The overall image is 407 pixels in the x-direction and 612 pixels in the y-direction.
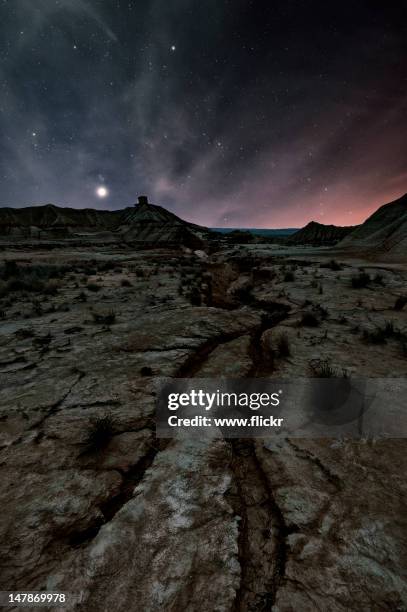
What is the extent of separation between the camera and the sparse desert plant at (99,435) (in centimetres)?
241

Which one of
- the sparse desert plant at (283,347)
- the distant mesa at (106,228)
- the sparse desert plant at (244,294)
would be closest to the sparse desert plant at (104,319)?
the sparse desert plant at (283,347)

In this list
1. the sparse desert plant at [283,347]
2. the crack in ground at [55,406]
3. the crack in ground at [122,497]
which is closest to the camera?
the crack in ground at [122,497]

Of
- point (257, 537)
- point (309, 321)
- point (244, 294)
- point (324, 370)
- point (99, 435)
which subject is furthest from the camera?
point (244, 294)

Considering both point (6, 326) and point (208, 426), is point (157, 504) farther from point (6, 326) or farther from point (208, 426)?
point (6, 326)

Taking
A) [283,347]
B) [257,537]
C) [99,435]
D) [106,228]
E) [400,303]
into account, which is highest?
[106,228]

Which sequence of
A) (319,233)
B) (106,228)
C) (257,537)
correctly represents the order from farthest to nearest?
1. (319,233)
2. (106,228)
3. (257,537)

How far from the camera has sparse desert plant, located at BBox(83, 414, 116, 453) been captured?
7.90 feet

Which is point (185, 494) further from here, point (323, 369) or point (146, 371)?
point (323, 369)

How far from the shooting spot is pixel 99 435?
2.45 metres

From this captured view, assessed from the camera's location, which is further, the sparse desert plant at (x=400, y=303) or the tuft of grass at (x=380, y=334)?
the sparse desert plant at (x=400, y=303)

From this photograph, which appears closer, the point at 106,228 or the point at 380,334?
the point at 380,334

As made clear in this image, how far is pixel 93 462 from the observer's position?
89.4 inches

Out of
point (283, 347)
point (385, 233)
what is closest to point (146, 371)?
point (283, 347)

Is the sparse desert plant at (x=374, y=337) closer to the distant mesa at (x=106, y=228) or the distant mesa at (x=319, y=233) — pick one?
the distant mesa at (x=106, y=228)
